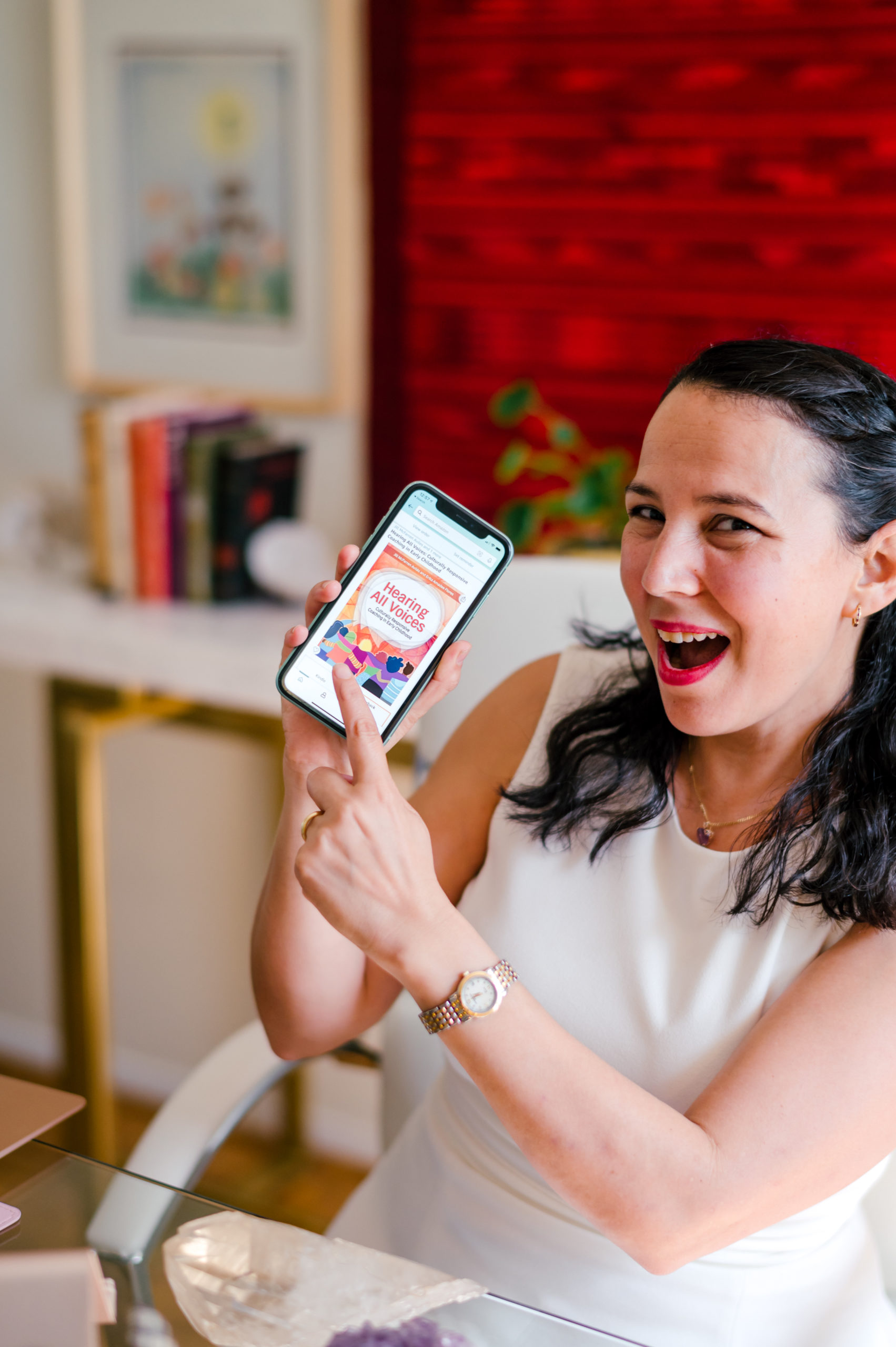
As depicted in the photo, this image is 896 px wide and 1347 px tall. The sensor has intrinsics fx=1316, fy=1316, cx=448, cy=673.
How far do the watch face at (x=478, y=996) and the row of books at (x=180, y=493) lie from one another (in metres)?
1.28

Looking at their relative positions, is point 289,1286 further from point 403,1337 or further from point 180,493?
point 180,493

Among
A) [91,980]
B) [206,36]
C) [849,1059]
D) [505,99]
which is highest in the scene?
[206,36]

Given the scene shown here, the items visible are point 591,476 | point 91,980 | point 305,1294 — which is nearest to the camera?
point 305,1294

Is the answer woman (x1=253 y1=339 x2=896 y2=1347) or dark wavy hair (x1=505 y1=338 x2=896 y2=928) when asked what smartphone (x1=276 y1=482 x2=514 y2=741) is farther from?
dark wavy hair (x1=505 y1=338 x2=896 y2=928)

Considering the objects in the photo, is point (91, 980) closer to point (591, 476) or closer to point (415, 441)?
point (415, 441)

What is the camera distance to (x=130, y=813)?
99.8 inches

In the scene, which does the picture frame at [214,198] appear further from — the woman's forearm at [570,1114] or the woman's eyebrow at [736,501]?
the woman's forearm at [570,1114]

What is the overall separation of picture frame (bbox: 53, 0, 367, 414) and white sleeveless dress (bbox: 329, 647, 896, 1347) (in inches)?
47.4

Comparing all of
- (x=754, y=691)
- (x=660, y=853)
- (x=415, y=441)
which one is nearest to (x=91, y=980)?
(x=415, y=441)

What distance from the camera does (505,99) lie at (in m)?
1.90

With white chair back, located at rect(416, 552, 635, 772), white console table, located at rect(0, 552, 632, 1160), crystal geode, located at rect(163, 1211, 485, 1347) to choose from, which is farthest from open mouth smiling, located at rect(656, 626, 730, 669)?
crystal geode, located at rect(163, 1211, 485, 1347)

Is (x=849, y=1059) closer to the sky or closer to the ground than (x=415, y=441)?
closer to the ground

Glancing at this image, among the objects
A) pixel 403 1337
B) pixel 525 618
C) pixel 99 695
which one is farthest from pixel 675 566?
pixel 99 695

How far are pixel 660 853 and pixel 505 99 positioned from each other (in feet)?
4.08
